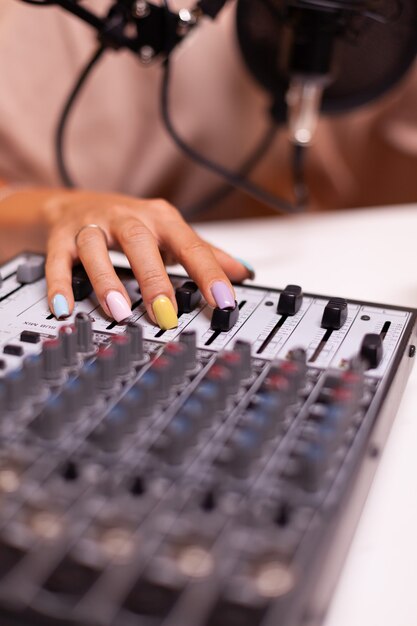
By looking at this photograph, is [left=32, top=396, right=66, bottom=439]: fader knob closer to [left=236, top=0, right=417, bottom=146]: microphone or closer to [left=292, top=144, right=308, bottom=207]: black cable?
[left=236, top=0, right=417, bottom=146]: microphone

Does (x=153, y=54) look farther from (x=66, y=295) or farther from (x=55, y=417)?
(x=55, y=417)

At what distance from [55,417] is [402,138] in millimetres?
1184

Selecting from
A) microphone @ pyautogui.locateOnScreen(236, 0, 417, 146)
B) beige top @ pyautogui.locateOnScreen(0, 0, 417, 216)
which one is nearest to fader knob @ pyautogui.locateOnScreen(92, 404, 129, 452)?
microphone @ pyautogui.locateOnScreen(236, 0, 417, 146)

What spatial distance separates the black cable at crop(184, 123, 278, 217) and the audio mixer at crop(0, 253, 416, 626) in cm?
78

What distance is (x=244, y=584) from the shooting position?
16.4 inches

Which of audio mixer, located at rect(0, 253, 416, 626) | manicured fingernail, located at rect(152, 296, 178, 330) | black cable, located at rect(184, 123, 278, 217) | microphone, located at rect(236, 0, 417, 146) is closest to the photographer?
audio mixer, located at rect(0, 253, 416, 626)

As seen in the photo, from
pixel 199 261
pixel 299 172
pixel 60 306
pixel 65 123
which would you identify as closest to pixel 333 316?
pixel 199 261

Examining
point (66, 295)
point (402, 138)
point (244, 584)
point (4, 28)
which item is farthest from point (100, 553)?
point (402, 138)

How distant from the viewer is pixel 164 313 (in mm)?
726

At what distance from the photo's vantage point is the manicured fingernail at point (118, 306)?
73 cm

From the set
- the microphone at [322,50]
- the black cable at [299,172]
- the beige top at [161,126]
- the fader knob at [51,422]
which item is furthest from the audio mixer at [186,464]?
the beige top at [161,126]

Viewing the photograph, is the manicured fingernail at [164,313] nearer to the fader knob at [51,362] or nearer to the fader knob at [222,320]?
the fader knob at [222,320]

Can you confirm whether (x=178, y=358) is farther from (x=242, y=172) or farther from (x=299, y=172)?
(x=242, y=172)

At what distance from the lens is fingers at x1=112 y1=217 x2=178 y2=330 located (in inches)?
28.7
